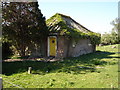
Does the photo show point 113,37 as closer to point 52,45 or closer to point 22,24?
point 52,45

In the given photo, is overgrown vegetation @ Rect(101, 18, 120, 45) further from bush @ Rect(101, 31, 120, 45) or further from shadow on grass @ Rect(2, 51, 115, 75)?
shadow on grass @ Rect(2, 51, 115, 75)

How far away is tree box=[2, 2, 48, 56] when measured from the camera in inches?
479

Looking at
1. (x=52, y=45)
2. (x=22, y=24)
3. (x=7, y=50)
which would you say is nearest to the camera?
(x=22, y=24)

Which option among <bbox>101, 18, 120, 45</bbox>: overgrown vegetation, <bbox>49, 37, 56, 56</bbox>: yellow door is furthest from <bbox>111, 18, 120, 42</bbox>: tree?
<bbox>49, 37, 56, 56</bbox>: yellow door

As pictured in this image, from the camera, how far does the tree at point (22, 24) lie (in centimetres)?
1216

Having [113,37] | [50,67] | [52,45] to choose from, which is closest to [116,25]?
[113,37]

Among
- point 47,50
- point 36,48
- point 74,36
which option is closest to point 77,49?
point 74,36

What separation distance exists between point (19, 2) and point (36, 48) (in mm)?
5137

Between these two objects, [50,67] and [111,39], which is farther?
[111,39]

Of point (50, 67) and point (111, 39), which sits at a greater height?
point (111, 39)

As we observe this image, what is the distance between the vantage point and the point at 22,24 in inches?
507

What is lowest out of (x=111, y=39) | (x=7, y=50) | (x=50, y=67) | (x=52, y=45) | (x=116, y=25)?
(x=50, y=67)

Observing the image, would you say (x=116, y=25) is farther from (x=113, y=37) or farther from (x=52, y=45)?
(x=52, y=45)

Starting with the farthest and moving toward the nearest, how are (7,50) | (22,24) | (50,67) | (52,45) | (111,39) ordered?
(111,39) < (7,50) < (52,45) < (22,24) < (50,67)
